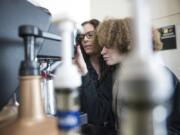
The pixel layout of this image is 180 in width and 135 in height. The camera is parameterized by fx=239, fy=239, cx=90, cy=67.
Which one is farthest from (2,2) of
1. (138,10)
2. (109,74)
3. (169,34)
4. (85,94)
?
(169,34)

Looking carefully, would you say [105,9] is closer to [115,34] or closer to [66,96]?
[115,34]

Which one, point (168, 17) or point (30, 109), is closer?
point (30, 109)

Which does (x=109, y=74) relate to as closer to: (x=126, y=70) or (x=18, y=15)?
(x=18, y=15)

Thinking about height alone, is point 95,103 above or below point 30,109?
below

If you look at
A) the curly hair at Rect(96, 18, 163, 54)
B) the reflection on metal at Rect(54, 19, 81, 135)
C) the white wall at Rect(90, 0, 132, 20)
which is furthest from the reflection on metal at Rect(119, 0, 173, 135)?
the white wall at Rect(90, 0, 132, 20)

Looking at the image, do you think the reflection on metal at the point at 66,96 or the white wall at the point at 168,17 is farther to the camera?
the white wall at the point at 168,17

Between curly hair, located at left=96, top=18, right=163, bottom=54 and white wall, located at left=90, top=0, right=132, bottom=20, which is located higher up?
white wall, located at left=90, top=0, right=132, bottom=20

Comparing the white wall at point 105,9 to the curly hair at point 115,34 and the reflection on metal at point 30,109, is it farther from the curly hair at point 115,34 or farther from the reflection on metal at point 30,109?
the reflection on metal at point 30,109

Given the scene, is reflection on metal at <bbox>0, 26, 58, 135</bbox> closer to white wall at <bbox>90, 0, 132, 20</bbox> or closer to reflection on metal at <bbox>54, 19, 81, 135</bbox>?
reflection on metal at <bbox>54, 19, 81, 135</bbox>

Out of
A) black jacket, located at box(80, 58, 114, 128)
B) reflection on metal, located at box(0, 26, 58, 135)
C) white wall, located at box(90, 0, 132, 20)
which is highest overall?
white wall, located at box(90, 0, 132, 20)

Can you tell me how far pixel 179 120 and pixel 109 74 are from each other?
1.91 feet

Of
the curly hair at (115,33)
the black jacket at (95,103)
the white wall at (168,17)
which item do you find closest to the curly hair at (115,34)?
the curly hair at (115,33)

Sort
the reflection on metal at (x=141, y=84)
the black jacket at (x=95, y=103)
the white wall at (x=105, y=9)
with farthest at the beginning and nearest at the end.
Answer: the white wall at (x=105, y=9) < the black jacket at (x=95, y=103) < the reflection on metal at (x=141, y=84)

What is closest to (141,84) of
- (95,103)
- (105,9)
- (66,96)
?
(66,96)
